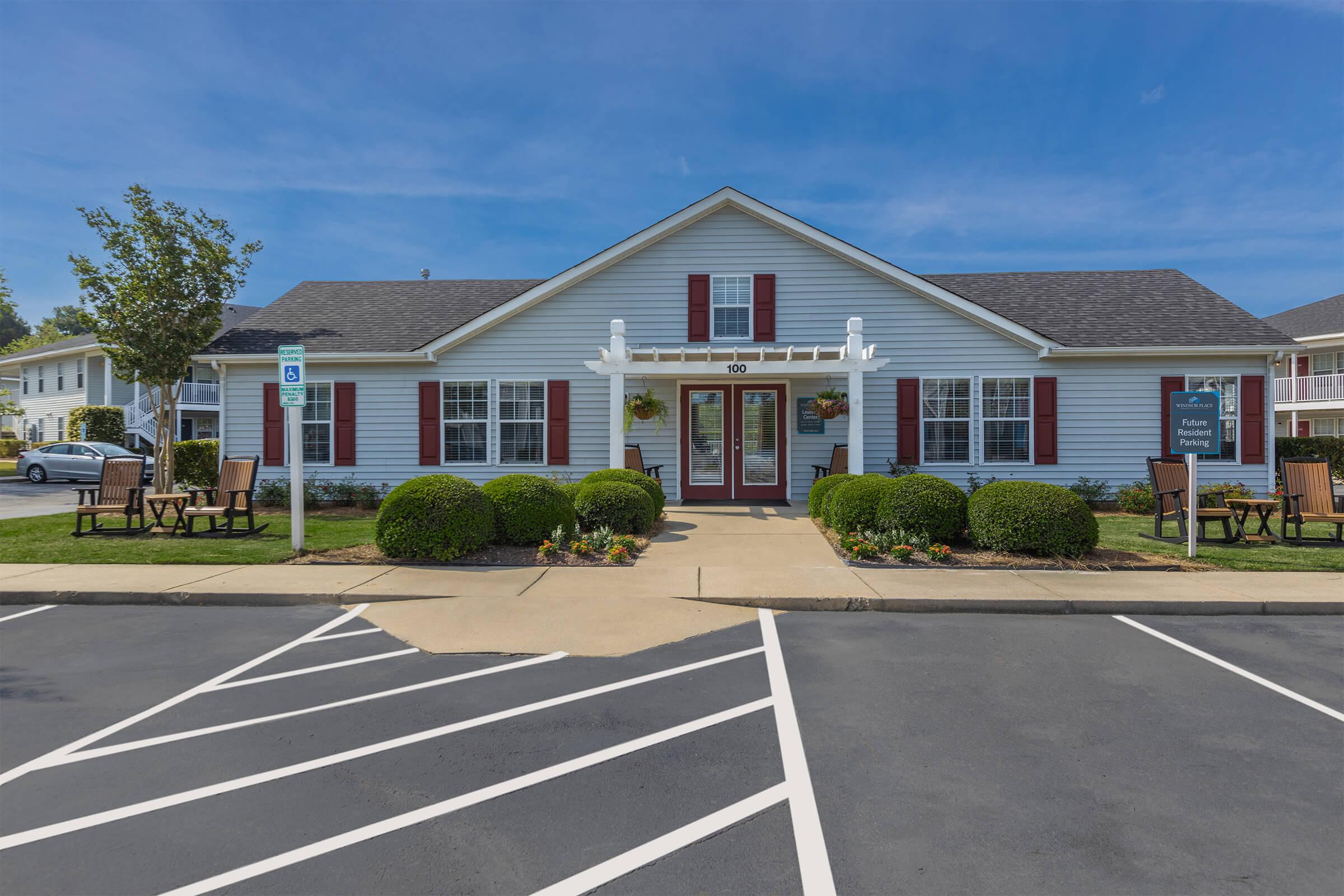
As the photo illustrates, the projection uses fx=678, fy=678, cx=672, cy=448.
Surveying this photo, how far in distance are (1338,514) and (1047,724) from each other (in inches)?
375

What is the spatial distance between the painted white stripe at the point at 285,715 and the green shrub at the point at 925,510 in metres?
5.41

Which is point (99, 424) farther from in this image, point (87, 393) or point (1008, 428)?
point (1008, 428)

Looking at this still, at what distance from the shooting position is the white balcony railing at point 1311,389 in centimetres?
2725

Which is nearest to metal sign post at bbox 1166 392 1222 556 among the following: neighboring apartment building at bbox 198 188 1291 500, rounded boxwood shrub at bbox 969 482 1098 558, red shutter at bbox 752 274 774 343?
rounded boxwood shrub at bbox 969 482 1098 558

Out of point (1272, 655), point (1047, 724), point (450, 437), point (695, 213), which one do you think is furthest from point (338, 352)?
point (1272, 655)

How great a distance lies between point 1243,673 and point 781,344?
1049 cm

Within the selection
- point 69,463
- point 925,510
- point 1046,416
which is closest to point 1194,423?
point 925,510

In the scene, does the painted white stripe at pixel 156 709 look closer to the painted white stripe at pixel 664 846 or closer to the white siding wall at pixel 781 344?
the painted white stripe at pixel 664 846

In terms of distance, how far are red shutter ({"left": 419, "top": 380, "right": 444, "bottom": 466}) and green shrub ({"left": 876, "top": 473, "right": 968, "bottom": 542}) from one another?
9.57 m

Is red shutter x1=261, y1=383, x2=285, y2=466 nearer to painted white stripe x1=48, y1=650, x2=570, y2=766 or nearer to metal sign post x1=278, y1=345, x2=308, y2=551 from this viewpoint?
metal sign post x1=278, y1=345, x2=308, y2=551

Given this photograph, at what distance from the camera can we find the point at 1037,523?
8445mm

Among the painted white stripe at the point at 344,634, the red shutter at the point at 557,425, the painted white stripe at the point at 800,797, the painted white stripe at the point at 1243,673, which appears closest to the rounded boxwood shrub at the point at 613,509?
the painted white stripe at the point at 344,634

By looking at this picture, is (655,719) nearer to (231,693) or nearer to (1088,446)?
(231,693)

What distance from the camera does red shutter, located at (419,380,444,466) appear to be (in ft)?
47.9
